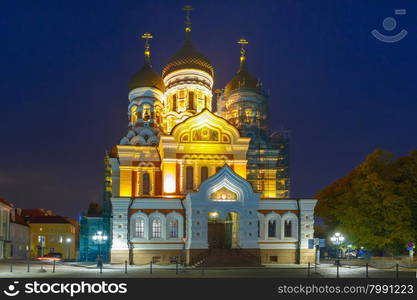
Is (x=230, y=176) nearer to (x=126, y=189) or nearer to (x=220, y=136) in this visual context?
(x=220, y=136)

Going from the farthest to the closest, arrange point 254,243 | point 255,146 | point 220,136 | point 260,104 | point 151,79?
point 260,104 < point 255,146 < point 151,79 < point 220,136 < point 254,243

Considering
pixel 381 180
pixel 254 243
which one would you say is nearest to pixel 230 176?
pixel 254 243

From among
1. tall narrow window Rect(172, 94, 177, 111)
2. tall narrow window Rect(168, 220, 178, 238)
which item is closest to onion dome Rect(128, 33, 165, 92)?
tall narrow window Rect(172, 94, 177, 111)

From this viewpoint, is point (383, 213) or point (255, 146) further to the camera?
point (255, 146)

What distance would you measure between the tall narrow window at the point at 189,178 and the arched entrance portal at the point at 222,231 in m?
3.47

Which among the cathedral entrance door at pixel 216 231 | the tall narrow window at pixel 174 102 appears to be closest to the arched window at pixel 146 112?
the tall narrow window at pixel 174 102

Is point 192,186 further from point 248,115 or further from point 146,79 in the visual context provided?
point 248,115

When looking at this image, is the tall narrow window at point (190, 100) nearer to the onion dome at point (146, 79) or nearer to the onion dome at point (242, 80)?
the onion dome at point (146, 79)

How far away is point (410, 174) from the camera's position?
47.4m

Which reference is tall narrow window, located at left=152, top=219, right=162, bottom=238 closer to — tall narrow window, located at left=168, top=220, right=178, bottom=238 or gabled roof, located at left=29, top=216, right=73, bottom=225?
tall narrow window, located at left=168, top=220, right=178, bottom=238

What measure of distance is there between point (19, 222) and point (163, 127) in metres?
33.4

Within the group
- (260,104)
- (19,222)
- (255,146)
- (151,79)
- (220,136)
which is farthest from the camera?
(19,222)

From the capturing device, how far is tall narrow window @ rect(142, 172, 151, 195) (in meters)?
55.0

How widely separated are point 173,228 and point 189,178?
226 inches
